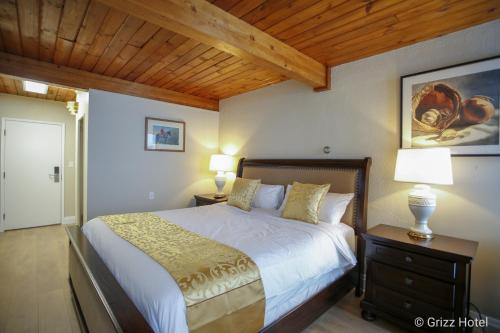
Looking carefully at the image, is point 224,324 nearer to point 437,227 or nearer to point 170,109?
point 437,227

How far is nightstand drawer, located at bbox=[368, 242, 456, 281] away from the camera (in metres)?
1.71

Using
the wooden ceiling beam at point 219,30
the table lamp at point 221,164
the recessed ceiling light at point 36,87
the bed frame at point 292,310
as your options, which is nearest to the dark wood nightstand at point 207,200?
the table lamp at point 221,164

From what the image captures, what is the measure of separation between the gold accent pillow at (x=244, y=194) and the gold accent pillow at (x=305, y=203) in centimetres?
57

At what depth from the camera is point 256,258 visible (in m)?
1.58

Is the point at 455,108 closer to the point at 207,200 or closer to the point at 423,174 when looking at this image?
the point at 423,174

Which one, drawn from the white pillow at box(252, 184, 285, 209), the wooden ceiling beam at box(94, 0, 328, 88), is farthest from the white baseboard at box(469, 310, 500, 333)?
the wooden ceiling beam at box(94, 0, 328, 88)

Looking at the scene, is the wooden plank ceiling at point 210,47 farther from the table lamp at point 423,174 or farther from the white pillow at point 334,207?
the white pillow at point 334,207

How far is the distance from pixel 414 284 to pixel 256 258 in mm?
1247

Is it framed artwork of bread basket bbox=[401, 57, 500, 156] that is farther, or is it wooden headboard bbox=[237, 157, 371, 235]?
wooden headboard bbox=[237, 157, 371, 235]

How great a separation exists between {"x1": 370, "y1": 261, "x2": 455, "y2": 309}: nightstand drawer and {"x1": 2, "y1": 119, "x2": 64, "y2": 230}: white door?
5608 mm

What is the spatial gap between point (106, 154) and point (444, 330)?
3.99m

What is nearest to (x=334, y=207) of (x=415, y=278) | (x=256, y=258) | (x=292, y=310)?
(x=415, y=278)

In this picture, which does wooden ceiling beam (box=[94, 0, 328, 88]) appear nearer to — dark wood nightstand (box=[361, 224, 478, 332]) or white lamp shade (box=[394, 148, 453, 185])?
white lamp shade (box=[394, 148, 453, 185])

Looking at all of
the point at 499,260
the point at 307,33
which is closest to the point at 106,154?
the point at 307,33
